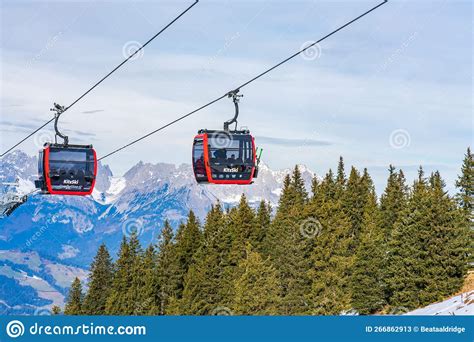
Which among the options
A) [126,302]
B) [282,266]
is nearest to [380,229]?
[282,266]

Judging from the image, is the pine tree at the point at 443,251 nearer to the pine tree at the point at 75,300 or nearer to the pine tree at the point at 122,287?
the pine tree at the point at 122,287

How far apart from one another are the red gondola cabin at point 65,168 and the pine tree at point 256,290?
165 feet

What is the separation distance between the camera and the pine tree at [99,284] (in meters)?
120

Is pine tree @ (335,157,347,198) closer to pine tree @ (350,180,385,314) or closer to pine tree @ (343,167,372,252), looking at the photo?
pine tree @ (343,167,372,252)

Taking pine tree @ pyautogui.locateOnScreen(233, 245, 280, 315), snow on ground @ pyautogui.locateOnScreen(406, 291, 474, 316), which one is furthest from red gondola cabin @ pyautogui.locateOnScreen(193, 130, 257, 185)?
pine tree @ pyautogui.locateOnScreen(233, 245, 280, 315)

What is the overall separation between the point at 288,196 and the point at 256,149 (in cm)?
7448

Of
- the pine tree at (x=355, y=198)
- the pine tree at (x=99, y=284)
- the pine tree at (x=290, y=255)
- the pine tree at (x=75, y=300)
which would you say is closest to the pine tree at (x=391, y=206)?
the pine tree at (x=355, y=198)

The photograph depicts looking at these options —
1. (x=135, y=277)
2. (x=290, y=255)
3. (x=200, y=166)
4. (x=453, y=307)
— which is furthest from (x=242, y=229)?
(x=200, y=166)

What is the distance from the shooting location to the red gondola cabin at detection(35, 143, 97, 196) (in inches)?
1594

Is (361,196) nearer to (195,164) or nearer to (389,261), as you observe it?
(389,261)

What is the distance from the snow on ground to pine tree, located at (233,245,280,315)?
64.2ft

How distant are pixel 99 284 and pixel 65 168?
276 feet

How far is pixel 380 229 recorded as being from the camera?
10100cm

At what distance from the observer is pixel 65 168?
40875 mm
